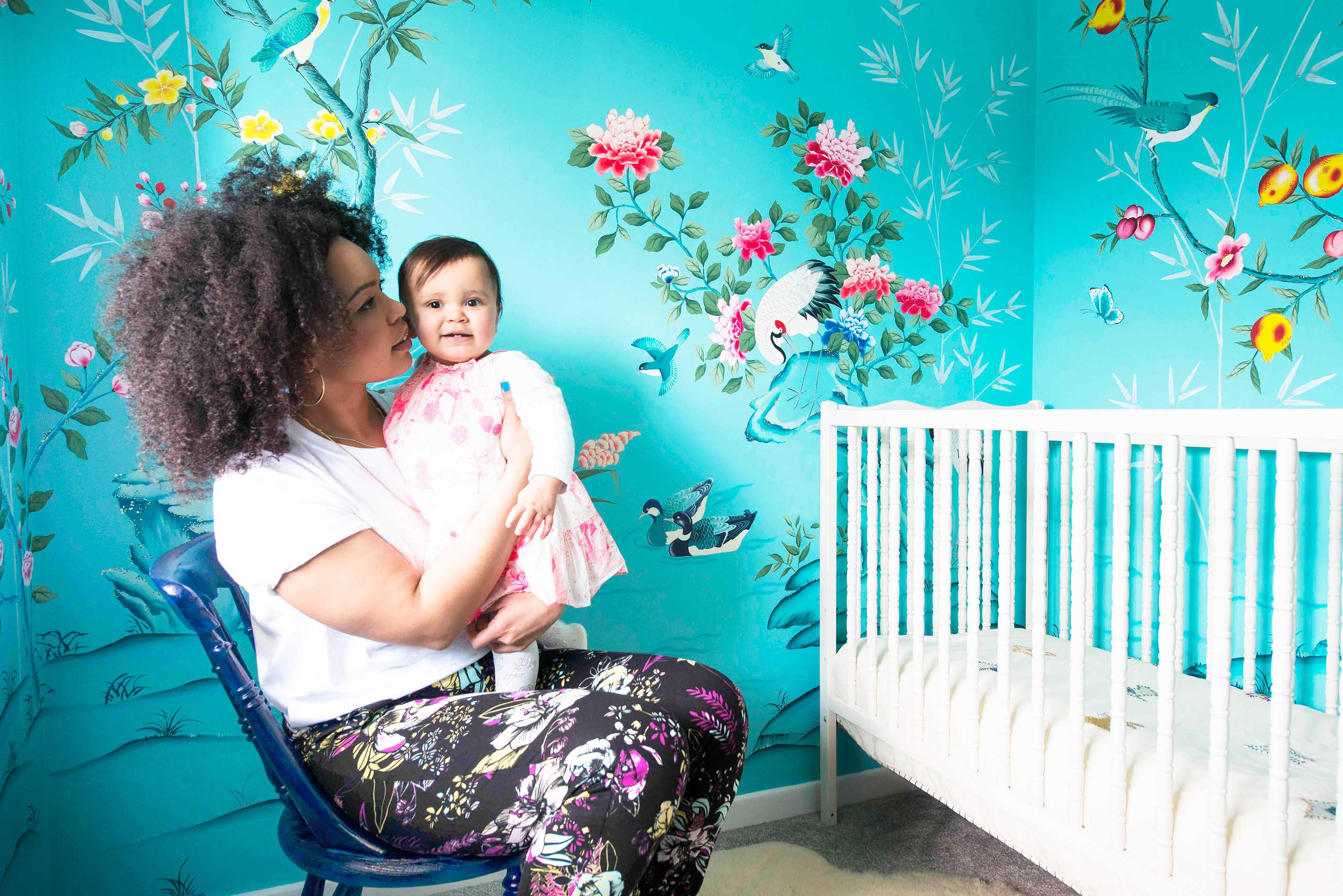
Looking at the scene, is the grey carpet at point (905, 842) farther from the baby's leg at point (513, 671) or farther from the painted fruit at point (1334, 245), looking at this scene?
the painted fruit at point (1334, 245)

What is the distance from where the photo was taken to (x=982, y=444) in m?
1.95

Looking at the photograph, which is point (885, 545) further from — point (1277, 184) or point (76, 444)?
point (76, 444)

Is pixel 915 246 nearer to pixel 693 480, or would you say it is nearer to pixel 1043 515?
pixel 693 480

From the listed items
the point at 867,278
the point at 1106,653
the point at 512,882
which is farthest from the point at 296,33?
the point at 1106,653

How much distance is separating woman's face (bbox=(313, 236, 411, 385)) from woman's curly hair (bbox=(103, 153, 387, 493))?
5cm

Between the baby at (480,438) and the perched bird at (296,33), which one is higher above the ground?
the perched bird at (296,33)

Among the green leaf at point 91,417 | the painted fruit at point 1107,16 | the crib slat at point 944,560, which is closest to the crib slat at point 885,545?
the crib slat at point 944,560

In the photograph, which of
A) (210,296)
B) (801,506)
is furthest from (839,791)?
(210,296)

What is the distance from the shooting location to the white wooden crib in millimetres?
946

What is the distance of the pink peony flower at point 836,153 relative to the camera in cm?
186

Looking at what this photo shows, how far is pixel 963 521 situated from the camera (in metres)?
1.74

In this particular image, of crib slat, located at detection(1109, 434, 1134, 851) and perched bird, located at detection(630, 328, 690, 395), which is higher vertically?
perched bird, located at detection(630, 328, 690, 395)

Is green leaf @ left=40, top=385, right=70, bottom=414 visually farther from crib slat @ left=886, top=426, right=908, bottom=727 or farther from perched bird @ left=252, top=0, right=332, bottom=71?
crib slat @ left=886, top=426, right=908, bottom=727

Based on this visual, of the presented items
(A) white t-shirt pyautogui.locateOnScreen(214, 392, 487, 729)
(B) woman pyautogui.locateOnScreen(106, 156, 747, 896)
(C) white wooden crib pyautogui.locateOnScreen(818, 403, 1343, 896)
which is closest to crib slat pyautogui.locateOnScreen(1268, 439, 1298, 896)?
(C) white wooden crib pyautogui.locateOnScreen(818, 403, 1343, 896)
